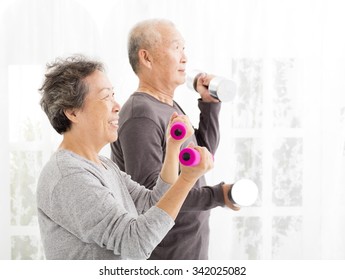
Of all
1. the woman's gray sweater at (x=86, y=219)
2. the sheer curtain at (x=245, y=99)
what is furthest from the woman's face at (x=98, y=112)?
the sheer curtain at (x=245, y=99)

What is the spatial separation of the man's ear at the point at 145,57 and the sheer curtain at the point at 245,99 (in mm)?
1287

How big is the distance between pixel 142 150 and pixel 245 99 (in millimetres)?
1699

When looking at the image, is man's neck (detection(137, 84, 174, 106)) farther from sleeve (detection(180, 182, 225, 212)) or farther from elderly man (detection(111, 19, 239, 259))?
sleeve (detection(180, 182, 225, 212))

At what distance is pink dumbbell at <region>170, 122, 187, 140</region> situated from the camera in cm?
150

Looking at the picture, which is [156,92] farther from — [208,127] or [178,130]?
[178,130]

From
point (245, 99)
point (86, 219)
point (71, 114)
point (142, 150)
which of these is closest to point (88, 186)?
point (86, 219)

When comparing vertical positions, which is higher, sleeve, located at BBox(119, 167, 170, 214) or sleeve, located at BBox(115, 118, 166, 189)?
sleeve, located at BBox(115, 118, 166, 189)

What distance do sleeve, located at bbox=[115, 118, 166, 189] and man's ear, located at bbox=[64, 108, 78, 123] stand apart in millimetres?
365

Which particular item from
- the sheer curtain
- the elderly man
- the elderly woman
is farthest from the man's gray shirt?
the sheer curtain

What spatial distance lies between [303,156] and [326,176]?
0.56 ft

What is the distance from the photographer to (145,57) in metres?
2.01

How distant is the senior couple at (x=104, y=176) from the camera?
131 centimetres

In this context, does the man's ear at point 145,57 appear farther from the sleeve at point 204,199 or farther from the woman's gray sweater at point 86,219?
the woman's gray sweater at point 86,219

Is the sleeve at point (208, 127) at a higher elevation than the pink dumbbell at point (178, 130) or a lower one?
lower
